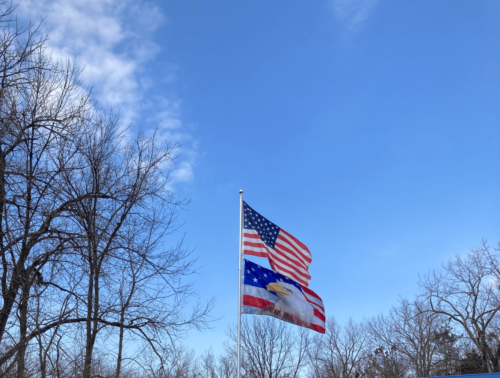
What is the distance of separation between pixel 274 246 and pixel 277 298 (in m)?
1.41

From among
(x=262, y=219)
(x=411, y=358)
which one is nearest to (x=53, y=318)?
(x=262, y=219)

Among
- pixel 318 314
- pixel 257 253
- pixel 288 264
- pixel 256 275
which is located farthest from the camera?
pixel 318 314

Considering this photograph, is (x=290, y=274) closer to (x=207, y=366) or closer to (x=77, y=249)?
(x=77, y=249)

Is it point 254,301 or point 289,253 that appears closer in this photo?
point 254,301

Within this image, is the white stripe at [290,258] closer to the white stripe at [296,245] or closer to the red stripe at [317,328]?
the white stripe at [296,245]

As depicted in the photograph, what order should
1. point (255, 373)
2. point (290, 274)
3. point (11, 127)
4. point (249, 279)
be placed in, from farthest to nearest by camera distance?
1. point (255, 373)
2. point (290, 274)
3. point (249, 279)
4. point (11, 127)

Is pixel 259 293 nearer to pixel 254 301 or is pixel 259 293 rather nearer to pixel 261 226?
pixel 254 301

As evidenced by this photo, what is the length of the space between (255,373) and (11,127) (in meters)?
39.3

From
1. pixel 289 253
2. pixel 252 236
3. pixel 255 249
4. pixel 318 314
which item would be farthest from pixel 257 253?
pixel 318 314

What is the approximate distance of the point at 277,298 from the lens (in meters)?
12.0

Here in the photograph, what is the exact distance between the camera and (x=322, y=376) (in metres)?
47.7

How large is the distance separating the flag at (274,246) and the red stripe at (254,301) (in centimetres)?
105

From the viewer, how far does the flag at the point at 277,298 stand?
11430 mm

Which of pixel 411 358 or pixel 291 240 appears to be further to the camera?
pixel 411 358
